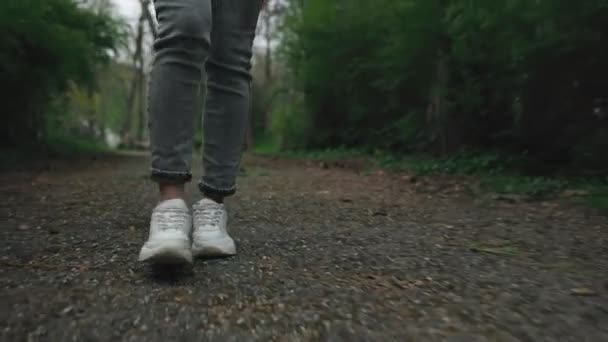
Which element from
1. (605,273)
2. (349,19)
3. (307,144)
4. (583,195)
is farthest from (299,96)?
(605,273)

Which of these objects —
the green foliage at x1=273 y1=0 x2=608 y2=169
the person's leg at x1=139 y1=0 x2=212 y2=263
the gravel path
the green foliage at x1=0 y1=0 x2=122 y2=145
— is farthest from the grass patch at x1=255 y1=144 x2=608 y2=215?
the green foliage at x1=0 y1=0 x2=122 y2=145

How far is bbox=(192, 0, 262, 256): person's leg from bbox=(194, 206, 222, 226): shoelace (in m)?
0.01

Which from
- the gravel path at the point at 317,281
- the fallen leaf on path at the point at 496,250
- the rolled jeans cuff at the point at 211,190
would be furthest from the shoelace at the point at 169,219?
the fallen leaf on path at the point at 496,250

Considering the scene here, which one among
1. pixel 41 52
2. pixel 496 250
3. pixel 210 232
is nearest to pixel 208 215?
pixel 210 232

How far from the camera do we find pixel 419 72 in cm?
553

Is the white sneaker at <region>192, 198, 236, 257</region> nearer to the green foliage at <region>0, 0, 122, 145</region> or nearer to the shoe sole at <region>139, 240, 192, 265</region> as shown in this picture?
the shoe sole at <region>139, 240, 192, 265</region>

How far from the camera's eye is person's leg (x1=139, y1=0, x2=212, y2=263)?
120cm

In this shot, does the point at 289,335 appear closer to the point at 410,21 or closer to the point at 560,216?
the point at 560,216

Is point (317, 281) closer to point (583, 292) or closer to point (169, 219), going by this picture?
point (169, 219)

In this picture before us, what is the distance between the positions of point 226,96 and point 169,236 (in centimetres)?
51

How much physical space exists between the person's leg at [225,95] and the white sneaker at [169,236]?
17 cm

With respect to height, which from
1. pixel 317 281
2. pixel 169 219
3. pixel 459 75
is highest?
pixel 459 75

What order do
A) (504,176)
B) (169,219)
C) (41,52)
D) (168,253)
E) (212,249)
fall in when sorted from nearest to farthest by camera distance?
(168,253), (169,219), (212,249), (504,176), (41,52)

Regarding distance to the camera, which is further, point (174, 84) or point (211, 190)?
point (211, 190)
